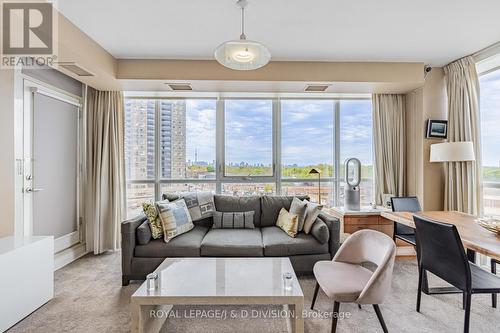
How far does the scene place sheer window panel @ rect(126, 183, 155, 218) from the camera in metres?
4.07

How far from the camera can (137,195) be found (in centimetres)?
411

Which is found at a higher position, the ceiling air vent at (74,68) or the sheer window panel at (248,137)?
the ceiling air vent at (74,68)

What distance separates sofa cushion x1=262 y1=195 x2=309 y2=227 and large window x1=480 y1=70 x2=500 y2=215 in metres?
2.27

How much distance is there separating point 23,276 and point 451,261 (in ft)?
10.7

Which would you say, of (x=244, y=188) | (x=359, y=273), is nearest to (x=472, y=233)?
(x=359, y=273)

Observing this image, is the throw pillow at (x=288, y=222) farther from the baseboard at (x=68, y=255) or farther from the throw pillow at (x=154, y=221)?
the baseboard at (x=68, y=255)

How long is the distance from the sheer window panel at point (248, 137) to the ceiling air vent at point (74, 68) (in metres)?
1.94

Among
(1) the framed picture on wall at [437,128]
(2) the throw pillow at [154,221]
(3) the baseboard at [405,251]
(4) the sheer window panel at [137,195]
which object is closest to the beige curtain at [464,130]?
(1) the framed picture on wall at [437,128]

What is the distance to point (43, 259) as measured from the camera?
2285mm

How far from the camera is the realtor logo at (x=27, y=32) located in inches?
82.2

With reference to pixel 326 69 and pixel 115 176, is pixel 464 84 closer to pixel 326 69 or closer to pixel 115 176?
pixel 326 69

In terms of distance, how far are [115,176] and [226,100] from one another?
79.9 inches

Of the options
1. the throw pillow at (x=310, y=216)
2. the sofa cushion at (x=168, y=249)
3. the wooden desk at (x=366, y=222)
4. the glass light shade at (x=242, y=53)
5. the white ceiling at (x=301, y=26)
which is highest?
the white ceiling at (x=301, y=26)

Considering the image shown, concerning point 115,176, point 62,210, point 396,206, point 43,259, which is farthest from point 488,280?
point 62,210
